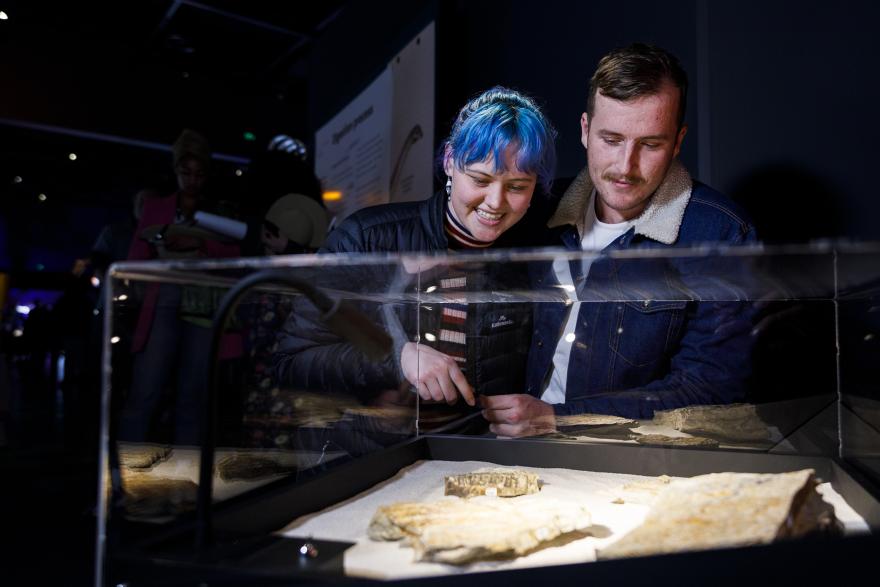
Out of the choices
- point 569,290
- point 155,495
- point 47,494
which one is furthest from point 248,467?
point 47,494

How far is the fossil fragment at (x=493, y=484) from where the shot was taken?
1271 millimetres

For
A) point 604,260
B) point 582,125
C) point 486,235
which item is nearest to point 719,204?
point 582,125

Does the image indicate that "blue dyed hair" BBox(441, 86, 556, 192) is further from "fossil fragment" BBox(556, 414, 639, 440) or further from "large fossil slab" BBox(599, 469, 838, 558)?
"large fossil slab" BBox(599, 469, 838, 558)

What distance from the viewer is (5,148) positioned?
6781 mm

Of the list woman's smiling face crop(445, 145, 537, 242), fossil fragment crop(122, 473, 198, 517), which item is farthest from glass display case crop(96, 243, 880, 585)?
woman's smiling face crop(445, 145, 537, 242)

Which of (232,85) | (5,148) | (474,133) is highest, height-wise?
(232,85)

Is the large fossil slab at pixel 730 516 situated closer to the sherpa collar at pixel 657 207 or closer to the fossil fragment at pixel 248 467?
the fossil fragment at pixel 248 467

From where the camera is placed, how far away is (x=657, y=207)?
173cm

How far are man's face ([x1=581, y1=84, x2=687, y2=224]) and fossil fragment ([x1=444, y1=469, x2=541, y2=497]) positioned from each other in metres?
0.75

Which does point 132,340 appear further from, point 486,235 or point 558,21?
point 558,21

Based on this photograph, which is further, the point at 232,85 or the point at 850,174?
the point at 232,85

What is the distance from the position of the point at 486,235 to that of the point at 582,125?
477 millimetres

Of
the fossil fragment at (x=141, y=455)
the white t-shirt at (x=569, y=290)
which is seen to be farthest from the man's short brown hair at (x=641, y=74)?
the fossil fragment at (x=141, y=455)

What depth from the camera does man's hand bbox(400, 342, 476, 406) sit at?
1525 mm
